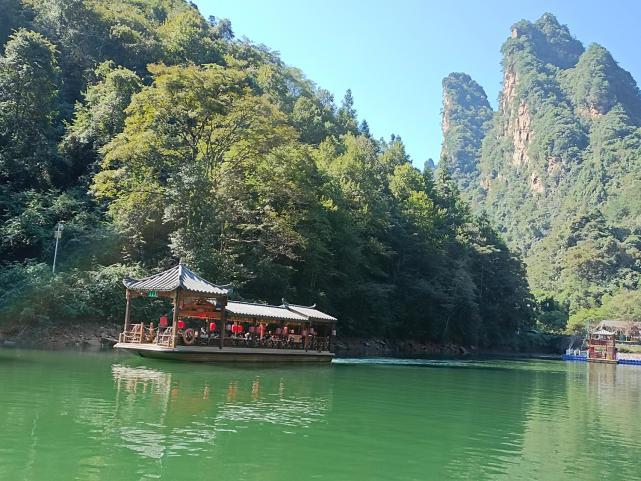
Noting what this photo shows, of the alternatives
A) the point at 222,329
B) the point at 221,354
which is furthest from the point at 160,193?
the point at 221,354

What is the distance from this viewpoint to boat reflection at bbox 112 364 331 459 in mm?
8773

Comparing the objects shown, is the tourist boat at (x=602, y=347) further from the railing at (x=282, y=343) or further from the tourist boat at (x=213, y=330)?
the tourist boat at (x=213, y=330)

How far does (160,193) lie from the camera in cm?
3312

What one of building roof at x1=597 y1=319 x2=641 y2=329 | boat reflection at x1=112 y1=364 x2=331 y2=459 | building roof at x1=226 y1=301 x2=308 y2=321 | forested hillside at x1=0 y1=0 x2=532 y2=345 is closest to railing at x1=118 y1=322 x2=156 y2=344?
building roof at x1=226 y1=301 x2=308 y2=321

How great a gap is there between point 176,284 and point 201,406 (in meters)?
10.5

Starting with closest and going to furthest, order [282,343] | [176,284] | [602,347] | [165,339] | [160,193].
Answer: [176,284]
[165,339]
[282,343]
[160,193]
[602,347]

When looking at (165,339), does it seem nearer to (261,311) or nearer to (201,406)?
(261,311)

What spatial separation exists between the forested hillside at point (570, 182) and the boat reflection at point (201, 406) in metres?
60.0

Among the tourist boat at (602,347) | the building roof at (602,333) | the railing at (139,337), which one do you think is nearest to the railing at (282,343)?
the railing at (139,337)

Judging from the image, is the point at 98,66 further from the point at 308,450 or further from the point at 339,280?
the point at 308,450

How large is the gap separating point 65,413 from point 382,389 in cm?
996

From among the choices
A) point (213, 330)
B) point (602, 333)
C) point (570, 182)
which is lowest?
point (213, 330)

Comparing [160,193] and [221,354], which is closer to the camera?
[221,354]

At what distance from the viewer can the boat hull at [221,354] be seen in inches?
866
